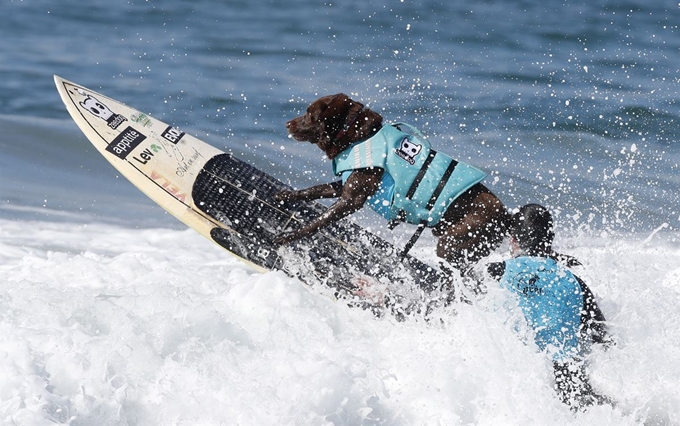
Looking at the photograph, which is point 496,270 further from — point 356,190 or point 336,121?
point 336,121

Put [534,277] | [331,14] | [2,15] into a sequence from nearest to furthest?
1. [534,277]
2. [2,15]
3. [331,14]

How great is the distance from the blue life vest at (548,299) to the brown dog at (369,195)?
0.92 meters

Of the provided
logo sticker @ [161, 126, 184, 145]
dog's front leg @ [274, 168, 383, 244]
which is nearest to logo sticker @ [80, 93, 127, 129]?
logo sticker @ [161, 126, 184, 145]

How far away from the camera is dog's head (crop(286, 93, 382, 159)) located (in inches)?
228

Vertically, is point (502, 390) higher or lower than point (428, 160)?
lower

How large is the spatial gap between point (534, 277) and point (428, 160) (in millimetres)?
1301

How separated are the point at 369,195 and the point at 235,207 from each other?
4.78 ft

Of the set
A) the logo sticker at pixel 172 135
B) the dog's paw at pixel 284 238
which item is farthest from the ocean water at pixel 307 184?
the logo sticker at pixel 172 135

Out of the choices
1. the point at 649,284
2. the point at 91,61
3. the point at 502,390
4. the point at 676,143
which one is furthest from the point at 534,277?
the point at 91,61

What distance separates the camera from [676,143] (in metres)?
10.9

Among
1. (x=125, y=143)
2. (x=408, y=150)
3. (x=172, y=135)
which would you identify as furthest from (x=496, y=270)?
(x=125, y=143)

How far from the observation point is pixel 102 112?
753 cm

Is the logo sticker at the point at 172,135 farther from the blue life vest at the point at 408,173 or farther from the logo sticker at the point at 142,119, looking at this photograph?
the blue life vest at the point at 408,173

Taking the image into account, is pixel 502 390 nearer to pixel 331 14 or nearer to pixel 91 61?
pixel 91 61
